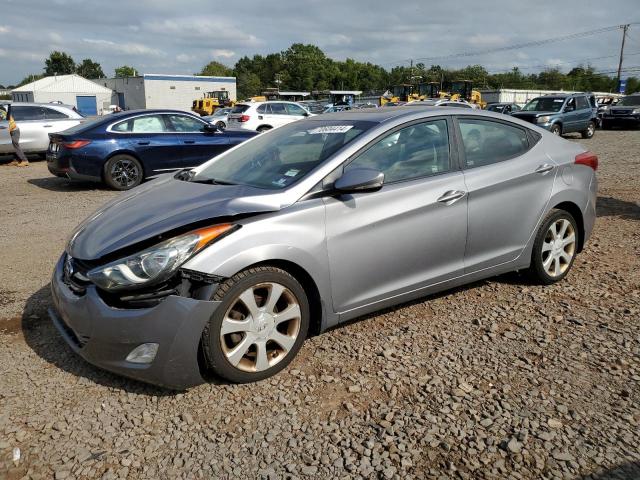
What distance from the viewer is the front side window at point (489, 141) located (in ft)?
13.0

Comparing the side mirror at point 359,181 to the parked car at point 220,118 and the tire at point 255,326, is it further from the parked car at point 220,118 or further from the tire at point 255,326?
the parked car at point 220,118

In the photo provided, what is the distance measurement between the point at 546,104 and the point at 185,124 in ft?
50.1

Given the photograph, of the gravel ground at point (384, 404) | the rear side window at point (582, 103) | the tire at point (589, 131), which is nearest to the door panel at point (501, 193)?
the gravel ground at point (384, 404)

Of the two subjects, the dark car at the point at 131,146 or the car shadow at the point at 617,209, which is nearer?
the car shadow at the point at 617,209

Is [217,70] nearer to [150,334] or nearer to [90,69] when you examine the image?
[90,69]

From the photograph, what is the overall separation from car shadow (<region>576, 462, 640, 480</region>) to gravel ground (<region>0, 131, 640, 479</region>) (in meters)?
0.01

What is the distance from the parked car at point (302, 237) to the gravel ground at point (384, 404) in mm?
245

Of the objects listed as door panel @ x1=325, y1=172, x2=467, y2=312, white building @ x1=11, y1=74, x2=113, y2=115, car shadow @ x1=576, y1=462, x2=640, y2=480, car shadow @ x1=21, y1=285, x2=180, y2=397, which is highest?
white building @ x1=11, y1=74, x2=113, y2=115

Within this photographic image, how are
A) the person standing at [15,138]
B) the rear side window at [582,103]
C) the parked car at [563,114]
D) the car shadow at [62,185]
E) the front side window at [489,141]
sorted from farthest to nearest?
the rear side window at [582,103] < the parked car at [563,114] < the person standing at [15,138] < the car shadow at [62,185] < the front side window at [489,141]

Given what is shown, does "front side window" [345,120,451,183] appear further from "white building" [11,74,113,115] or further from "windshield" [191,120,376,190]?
"white building" [11,74,113,115]

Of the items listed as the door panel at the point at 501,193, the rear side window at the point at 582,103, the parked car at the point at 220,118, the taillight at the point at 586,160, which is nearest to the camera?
the door panel at the point at 501,193

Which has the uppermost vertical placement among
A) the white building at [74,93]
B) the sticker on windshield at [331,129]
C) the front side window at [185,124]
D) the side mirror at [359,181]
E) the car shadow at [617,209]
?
the white building at [74,93]

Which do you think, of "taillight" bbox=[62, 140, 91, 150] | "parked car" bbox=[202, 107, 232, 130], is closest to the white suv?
"parked car" bbox=[202, 107, 232, 130]

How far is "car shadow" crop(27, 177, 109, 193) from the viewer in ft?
32.6
